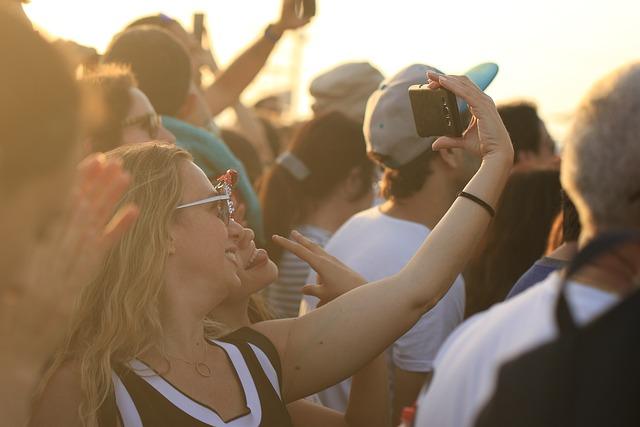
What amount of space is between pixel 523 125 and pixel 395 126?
170 centimetres

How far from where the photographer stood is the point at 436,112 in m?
3.40

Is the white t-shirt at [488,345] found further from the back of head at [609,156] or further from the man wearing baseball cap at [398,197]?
the man wearing baseball cap at [398,197]

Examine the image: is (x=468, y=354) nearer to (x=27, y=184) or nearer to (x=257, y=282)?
(x=27, y=184)

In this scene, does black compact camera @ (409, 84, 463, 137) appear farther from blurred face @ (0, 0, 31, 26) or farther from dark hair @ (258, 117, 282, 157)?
dark hair @ (258, 117, 282, 157)

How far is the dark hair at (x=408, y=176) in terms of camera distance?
175 inches

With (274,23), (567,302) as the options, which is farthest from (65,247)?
(274,23)

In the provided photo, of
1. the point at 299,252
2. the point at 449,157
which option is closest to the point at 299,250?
the point at 299,252

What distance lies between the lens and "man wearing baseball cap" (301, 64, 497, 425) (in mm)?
4230

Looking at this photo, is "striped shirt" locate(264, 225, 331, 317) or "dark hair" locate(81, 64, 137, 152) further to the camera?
"striped shirt" locate(264, 225, 331, 317)

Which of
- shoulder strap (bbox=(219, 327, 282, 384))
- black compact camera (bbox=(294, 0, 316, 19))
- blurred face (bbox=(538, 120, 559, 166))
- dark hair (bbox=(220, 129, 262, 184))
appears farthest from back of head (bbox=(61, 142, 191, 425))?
dark hair (bbox=(220, 129, 262, 184))

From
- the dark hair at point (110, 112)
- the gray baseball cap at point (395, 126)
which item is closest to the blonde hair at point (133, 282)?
the dark hair at point (110, 112)

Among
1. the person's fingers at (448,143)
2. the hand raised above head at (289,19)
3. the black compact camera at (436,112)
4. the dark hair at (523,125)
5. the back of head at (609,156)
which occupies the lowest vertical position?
the dark hair at (523,125)

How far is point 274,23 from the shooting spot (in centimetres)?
574

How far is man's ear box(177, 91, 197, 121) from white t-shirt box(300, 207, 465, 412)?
1.06 m
